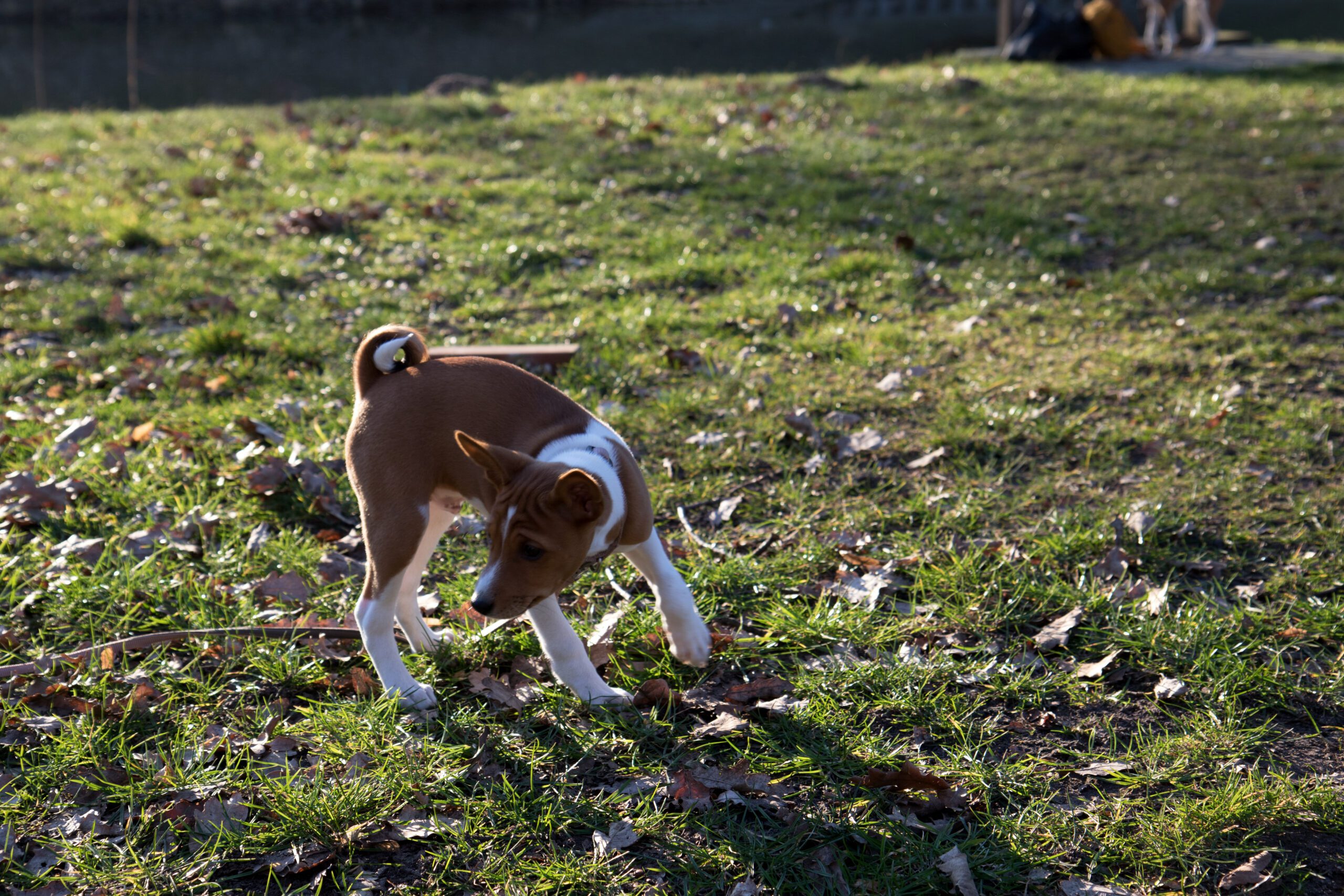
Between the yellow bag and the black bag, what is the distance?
0.09 meters

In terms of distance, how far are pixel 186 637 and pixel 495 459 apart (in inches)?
58.3

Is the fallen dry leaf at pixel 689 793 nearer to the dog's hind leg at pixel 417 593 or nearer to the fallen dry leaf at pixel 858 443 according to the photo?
the dog's hind leg at pixel 417 593

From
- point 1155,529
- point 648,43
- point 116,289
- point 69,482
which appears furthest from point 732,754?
point 648,43

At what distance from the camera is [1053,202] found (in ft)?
24.2

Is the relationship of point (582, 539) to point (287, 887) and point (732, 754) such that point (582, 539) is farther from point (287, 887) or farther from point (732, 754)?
point (287, 887)

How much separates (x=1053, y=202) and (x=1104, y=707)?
5.44 metres

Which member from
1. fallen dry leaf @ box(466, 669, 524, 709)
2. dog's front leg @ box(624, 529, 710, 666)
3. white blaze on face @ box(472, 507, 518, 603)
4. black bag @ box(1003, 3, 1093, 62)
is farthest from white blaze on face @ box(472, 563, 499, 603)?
black bag @ box(1003, 3, 1093, 62)

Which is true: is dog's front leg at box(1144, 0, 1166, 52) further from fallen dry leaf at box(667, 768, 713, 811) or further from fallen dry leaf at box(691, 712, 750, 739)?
fallen dry leaf at box(667, 768, 713, 811)

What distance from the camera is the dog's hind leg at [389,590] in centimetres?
268

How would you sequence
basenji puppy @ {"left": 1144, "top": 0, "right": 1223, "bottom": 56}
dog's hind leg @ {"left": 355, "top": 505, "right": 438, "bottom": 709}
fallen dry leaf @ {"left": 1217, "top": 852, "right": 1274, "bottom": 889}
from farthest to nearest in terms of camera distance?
basenji puppy @ {"left": 1144, "top": 0, "right": 1223, "bottom": 56}, dog's hind leg @ {"left": 355, "top": 505, "right": 438, "bottom": 709}, fallen dry leaf @ {"left": 1217, "top": 852, "right": 1274, "bottom": 889}

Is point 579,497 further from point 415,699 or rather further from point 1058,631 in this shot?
point 1058,631

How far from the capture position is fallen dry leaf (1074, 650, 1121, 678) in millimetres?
2949

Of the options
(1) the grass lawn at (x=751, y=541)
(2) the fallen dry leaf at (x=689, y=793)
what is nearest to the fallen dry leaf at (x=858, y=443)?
(1) the grass lawn at (x=751, y=541)

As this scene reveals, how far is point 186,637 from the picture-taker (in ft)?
10.4
